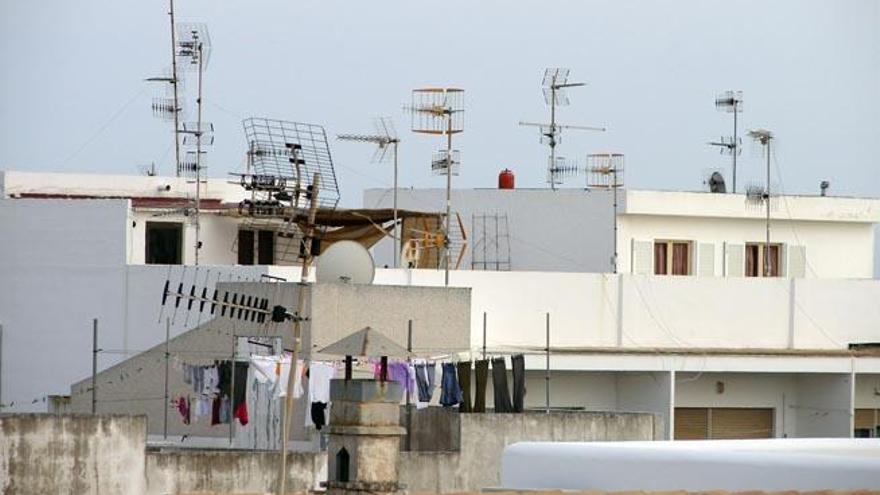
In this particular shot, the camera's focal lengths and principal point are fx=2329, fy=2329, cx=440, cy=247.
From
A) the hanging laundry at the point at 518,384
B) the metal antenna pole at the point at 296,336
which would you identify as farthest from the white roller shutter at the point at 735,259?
the metal antenna pole at the point at 296,336

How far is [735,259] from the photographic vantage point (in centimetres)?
5119

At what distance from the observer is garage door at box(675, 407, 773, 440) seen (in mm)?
45156

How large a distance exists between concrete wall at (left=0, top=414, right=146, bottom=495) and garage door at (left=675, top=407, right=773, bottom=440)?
1687 cm

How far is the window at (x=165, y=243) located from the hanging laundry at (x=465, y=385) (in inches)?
536

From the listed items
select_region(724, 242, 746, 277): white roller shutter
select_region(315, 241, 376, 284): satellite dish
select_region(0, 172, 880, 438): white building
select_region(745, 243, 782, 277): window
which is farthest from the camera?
select_region(745, 243, 782, 277): window

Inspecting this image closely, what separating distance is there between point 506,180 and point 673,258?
4.22 meters

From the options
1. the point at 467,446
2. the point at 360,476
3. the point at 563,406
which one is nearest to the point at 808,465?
the point at 360,476

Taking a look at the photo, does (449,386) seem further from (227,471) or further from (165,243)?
(165,243)

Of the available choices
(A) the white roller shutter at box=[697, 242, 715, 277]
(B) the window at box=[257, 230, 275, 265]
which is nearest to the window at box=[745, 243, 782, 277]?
(A) the white roller shutter at box=[697, 242, 715, 277]

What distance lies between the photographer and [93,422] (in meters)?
29.9

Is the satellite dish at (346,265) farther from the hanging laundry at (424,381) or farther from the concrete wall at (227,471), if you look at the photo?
the concrete wall at (227,471)

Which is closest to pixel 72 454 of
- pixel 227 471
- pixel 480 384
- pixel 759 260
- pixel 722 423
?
pixel 227 471

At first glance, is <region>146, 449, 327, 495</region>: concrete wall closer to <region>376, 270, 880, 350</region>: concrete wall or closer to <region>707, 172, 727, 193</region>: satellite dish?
<region>376, 270, 880, 350</region>: concrete wall

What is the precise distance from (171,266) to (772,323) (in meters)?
12.9
